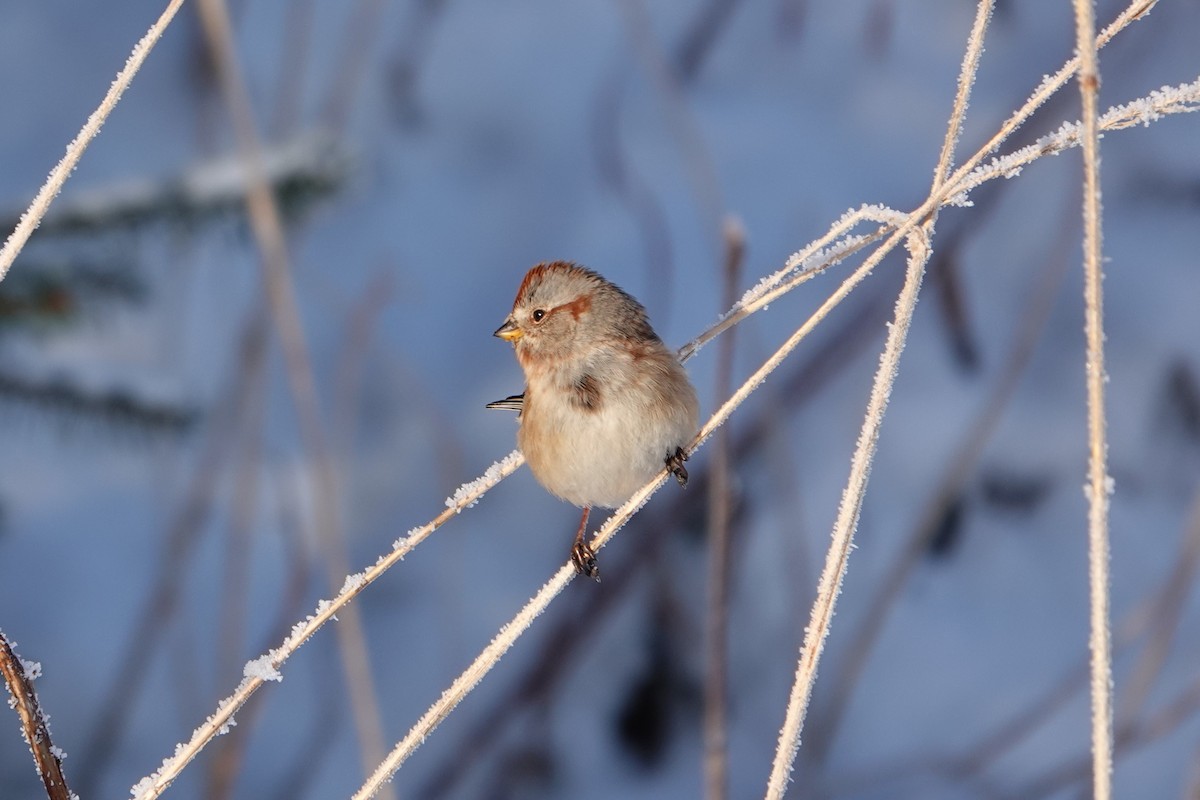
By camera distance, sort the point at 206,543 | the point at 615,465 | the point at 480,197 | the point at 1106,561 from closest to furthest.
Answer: the point at 1106,561 < the point at 615,465 < the point at 206,543 < the point at 480,197

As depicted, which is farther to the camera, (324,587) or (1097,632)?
(324,587)

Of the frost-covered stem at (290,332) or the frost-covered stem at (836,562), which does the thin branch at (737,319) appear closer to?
the frost-covered stem at (836,562)

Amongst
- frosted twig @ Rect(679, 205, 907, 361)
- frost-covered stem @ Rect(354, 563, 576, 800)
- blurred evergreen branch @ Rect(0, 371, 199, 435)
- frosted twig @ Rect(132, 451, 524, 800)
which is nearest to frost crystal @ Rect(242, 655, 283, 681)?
frosted twig @ Rect(132, 451, 524, 800)

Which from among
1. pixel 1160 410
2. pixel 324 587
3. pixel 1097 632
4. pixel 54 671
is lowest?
pixel 1097 632

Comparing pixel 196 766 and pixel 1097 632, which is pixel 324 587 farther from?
pixel 1097 632

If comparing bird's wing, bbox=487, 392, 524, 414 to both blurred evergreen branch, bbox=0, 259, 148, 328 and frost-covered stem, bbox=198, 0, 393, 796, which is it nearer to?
frost-covered stem, bbox=198, 0, 393, 796

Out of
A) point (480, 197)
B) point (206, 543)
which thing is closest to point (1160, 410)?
point (480, 197)

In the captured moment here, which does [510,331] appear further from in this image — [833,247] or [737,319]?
[833,247]
